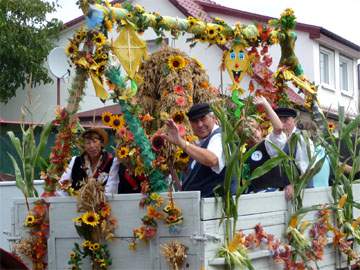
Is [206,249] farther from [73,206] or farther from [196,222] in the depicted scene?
[73,206]

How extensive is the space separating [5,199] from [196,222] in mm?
2729

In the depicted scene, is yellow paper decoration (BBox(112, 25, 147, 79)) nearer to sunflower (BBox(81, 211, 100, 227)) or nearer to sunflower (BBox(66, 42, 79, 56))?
sunflower (BBox(66, 42, 79, 56))

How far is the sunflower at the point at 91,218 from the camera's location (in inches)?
163

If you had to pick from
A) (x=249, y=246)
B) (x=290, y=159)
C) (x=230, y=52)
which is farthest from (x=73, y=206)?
(x=230, y=52)

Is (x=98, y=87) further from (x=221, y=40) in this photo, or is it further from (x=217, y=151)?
(x=221, y=40)

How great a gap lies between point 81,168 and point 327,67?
17675mm

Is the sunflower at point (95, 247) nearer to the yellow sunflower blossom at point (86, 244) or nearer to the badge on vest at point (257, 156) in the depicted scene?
the yellow sunflower blossom at point (86, 244)

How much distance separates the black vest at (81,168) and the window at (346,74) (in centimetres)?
1900

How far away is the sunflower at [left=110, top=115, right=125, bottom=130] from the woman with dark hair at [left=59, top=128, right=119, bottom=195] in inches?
21.0

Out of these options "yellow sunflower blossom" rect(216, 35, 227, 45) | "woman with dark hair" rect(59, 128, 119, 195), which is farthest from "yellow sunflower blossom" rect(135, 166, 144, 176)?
"yellow sunflower blossom" rect(216, 35, 227, 45)

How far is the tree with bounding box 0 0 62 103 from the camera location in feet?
67.6

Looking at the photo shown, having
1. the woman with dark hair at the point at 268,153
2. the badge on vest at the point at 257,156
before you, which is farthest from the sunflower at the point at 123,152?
the badge on vest at the point at 257,156

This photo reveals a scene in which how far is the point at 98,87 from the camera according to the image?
4793 mm

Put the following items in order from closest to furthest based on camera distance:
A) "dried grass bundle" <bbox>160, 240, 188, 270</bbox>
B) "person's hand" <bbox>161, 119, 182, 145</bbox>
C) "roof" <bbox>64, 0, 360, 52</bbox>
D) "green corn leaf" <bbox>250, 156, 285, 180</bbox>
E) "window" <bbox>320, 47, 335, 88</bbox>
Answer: "dried grass bundle" <bbox>160, 240, 188, 270</bbox>
"person's hand" <bbox>161, 119, 182, 145</bbox>
"green corn leaf" <bbox>250, 156, 285, 180</bbox>
"roof" <bbox>64, 0, 360, 52</bbox>
"window" <bbox>320, 47, 335, 88</bbox>
